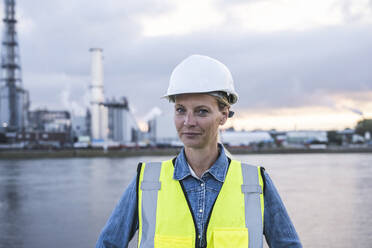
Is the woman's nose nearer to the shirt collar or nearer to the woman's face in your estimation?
the woman's face

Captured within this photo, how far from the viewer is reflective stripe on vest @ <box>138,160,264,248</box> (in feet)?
5.82

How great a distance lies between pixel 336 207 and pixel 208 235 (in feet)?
38.4

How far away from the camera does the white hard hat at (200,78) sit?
1.81 metres

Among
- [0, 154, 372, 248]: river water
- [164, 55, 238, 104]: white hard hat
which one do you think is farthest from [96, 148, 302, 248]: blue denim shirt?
[0, 154, 372, 248]: river water

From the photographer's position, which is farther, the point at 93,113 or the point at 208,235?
the point at 93,113

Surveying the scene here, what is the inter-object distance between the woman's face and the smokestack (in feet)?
223

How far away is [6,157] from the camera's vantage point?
57.1 meters

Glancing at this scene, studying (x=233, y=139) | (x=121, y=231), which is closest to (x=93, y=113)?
(x=233, y=139)

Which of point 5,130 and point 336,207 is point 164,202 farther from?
point 5,130

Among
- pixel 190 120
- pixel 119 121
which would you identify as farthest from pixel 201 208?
pixel 119 121

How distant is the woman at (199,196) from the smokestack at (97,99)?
67913 mm

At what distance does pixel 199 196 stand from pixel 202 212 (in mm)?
77

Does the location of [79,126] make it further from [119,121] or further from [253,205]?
[253,205]

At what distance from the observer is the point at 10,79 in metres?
67.7
